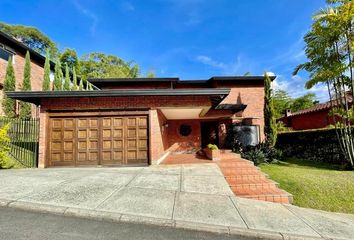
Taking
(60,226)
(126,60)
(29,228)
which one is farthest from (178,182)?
(126,60)

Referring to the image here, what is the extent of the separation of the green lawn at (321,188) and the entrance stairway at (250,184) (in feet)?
1.84

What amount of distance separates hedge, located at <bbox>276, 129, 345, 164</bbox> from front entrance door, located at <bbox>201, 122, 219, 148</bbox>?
5.00m

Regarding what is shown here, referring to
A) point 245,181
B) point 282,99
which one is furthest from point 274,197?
point 282,99

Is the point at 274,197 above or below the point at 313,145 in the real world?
below

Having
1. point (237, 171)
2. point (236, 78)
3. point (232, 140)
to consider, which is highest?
point (236, 78)

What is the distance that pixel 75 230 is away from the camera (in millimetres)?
3766

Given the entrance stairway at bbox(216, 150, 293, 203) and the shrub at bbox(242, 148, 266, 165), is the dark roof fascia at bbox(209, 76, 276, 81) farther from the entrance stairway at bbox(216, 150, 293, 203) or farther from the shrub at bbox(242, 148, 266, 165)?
the entrance stairway at bbox(216, 150, 293, 203)

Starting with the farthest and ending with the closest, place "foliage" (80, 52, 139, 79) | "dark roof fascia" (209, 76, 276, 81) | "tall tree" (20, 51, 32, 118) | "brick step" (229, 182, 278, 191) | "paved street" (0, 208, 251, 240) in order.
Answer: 1. "foliage" (80, 52, 139, 79)
2. "dark roof fascia" (209, 76, 276, 81)
3. "tall tree" (20, 51, 32, 118)
4. "brick step" (229, 182, 278, 191)
5. "paved street" (0, 208, 251, 240)

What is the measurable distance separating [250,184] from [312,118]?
1892 centimetres

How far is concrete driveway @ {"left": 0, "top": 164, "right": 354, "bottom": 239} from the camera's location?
4.25 metres

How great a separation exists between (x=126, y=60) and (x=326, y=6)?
Answer: 35295mm

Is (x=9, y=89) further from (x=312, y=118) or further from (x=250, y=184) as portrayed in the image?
(x=312, y=118)

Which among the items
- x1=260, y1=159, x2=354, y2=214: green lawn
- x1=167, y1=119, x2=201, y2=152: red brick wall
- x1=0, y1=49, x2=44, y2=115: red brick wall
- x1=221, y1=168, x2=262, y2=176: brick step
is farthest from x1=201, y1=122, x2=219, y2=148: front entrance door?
x1=0, y1=49, x2=44, y2=115: red brick wall

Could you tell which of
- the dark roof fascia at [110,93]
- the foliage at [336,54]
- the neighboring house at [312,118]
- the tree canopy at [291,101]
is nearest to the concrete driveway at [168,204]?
the dark roof fascia at [110,93]
